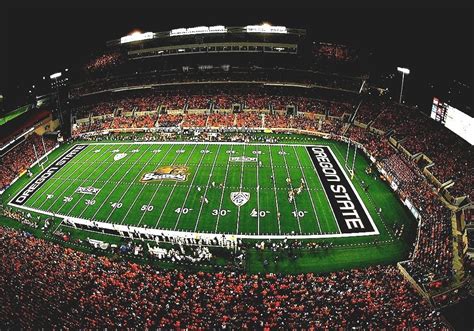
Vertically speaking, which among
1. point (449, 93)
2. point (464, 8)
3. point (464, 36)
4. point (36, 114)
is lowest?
point (36, 114)

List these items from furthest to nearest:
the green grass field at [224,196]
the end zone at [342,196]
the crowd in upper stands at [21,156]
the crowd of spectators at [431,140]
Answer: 1. the crowd in upper stands at [21,156]
2. the crowd of spectators at [431,140]
3. the end zone at [342,196]
4. the green grass field at [224,196]

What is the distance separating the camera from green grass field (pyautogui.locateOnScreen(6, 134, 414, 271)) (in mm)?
26766

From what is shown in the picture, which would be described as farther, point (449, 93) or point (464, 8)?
point (464, 8)

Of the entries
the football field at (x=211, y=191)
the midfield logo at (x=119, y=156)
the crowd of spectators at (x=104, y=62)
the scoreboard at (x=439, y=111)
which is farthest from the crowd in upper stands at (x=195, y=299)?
the crowd of spectators at (x=104, y=62)

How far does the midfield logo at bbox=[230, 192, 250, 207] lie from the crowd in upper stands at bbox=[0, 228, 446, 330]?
9042mm

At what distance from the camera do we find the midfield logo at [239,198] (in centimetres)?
3102

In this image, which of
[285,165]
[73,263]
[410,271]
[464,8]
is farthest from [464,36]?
[73,263]

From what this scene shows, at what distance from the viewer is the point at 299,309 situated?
58.9ft

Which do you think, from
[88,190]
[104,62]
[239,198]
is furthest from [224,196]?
[104,62]

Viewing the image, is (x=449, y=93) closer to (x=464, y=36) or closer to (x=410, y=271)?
(x=464, y=36)

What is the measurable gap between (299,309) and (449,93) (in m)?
29.4

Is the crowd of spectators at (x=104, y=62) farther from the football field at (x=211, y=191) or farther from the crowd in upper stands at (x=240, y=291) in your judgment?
the crowd in upper stands at (x=240, y=291)

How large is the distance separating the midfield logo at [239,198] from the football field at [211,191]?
9 cm

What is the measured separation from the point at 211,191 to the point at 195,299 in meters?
15.0
